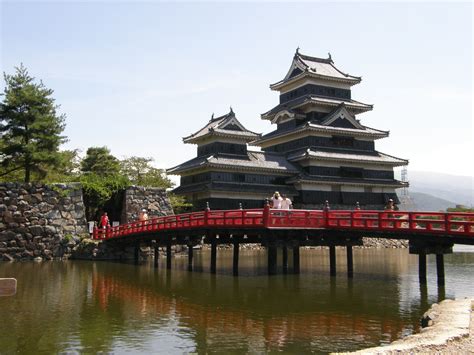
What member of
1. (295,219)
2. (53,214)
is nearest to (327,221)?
(295,219)

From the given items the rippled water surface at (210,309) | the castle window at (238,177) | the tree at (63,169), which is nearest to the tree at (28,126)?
the tree at (63,169)

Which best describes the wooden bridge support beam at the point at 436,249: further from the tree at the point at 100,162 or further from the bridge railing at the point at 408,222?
the tree at the point at 100,162

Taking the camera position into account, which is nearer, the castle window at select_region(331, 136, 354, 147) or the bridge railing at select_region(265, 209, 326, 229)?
the bridge railing at select_region(265, 209, 326, 229)

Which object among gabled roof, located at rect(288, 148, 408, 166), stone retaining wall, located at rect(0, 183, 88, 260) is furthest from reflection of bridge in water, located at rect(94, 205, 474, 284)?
gabled roof, located at rect(288, 148, 408, 166)

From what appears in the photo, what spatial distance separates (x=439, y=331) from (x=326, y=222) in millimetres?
12086

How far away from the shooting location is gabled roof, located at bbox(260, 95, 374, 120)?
167ft

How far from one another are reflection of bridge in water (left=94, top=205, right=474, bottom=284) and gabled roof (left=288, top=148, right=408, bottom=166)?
21.8m

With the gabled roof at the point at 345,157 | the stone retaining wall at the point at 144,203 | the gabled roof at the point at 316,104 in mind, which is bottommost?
the stone retaining wall at the point at 144,203

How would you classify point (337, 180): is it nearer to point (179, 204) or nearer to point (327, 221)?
point (179, 204)

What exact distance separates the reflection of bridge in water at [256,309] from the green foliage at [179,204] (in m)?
19.1

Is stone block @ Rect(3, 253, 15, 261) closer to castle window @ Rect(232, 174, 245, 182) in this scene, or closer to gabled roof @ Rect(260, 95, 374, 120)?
castle window @ Rect(232, 174, 245, 182)

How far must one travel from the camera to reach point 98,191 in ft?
119

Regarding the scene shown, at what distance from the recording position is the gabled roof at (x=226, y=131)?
1753 inches

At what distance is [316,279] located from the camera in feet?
76.0
